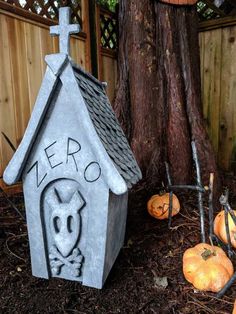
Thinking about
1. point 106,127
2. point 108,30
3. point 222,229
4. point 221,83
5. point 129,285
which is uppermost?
point 108,30

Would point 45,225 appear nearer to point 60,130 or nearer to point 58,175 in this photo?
point 58,175

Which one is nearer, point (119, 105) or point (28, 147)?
point (28, 147)

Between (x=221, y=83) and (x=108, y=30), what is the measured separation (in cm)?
136

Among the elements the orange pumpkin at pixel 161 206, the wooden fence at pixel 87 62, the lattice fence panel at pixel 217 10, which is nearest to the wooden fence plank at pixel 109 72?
the wooden fence at pixel 87 62

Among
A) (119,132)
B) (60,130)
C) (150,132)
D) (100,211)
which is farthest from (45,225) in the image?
(150,132)

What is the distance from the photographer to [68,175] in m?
1.11

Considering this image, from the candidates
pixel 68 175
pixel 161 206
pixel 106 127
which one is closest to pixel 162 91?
pixel 161 206

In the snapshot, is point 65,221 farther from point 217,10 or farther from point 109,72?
point 217,10

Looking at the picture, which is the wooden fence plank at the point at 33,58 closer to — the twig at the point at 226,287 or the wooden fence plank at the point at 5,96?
the wooden fence plank at the point at 5,96

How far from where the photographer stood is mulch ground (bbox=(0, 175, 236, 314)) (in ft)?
3.58

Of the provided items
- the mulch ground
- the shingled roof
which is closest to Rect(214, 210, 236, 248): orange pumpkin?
the mulch ground

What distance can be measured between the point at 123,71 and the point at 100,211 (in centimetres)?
140

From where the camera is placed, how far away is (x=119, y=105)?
2160mm

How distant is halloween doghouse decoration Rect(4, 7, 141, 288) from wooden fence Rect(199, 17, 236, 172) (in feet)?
6.97
